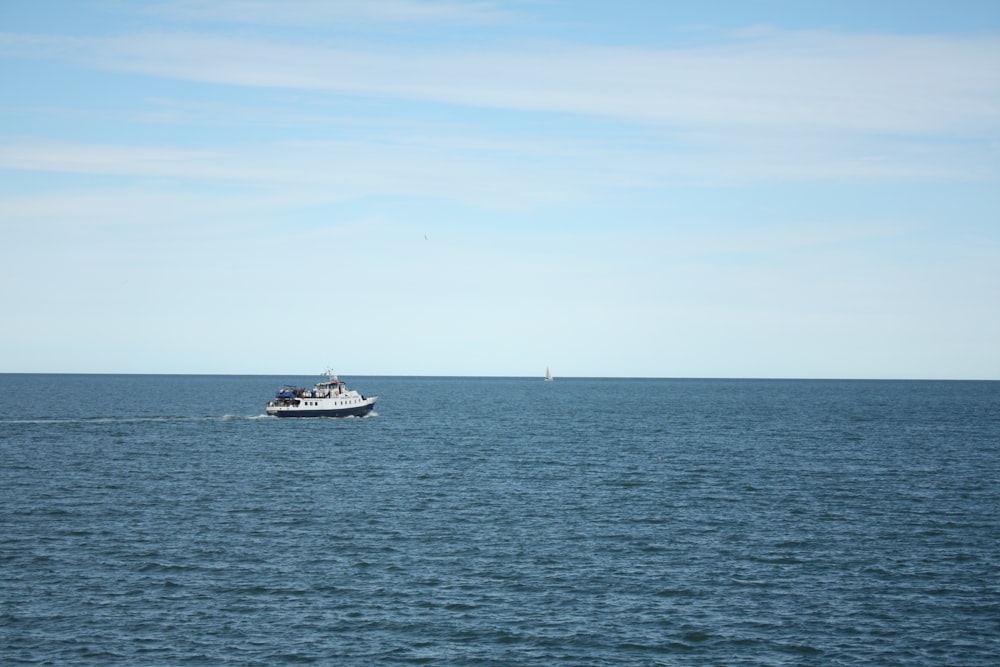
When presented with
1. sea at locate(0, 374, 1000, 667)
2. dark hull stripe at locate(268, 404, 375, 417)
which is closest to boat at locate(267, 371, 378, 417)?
dark hull stripe at locate(268, 404, 375, 417)

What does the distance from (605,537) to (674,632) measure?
19929 mm

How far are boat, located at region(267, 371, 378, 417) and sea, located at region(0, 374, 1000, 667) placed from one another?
51.4m

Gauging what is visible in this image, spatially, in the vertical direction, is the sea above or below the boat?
below

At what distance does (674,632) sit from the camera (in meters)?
43.1

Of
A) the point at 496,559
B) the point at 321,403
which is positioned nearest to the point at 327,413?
the point at 321,403

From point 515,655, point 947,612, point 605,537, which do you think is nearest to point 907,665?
point 947,612

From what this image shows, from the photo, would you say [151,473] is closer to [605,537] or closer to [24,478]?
[24,478]

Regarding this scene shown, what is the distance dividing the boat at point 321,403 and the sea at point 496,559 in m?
51.4

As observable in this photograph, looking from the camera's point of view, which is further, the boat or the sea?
the boat

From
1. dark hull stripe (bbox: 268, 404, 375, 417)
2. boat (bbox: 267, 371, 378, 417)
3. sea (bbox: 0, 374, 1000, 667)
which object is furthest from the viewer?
dark hull stripe (bbox: 268, 404, 375, 417)

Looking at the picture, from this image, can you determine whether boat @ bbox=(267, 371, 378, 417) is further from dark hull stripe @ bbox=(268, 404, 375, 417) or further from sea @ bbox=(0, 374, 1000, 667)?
sea @ bbox=(0, 374, 1000, 667)

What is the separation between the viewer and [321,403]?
166125mm

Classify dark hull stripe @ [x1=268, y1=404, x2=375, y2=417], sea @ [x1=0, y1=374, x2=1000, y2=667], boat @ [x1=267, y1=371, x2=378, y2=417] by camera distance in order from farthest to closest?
dark hull stripe @ [x1=268, y1=404, x2=375, y2=417]
boat @ [x1=267, y1=371, x2=378, y2=417]
sea @ [x1=0, y1=374, x2=1000, y2=667]

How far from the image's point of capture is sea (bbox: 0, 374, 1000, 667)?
135ft
